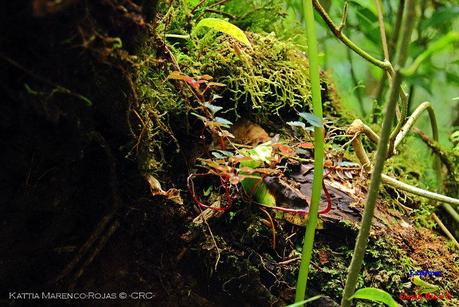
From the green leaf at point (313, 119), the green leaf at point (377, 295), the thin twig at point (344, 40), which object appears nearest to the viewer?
the green leaf at point (377, 295)

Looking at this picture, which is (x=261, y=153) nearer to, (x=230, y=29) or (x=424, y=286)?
(x=230, y=29)

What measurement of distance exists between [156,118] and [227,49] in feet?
1.12

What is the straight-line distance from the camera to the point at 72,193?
89 centimetres

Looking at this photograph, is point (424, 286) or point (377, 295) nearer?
point (377, 295)

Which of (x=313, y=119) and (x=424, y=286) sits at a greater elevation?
(x=313, y=119)

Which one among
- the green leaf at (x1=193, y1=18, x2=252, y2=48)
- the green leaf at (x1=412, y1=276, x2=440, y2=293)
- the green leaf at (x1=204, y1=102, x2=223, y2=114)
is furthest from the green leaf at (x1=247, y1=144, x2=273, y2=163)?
the green leaf at (x1=412, y1=276, x2=440, y2=293)

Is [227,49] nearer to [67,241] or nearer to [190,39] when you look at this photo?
[190,39]

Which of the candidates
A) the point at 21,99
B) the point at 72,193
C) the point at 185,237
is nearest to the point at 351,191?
the point at 185,237

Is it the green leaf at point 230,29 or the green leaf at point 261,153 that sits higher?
the green leaf at point 230,29

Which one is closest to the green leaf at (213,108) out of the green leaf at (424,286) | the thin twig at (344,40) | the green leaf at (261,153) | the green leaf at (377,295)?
the green leaf at (261,153)

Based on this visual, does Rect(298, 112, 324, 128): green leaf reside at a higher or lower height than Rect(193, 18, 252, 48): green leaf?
lower

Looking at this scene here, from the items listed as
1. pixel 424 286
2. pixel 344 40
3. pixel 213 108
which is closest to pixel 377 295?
pixel 424 286

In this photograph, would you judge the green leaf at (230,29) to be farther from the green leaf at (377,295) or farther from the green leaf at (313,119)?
the green leaf at (377,295)

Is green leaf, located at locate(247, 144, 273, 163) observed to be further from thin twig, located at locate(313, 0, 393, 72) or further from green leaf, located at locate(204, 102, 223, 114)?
thin twig, located at locate(313, 0, 393, 72)
